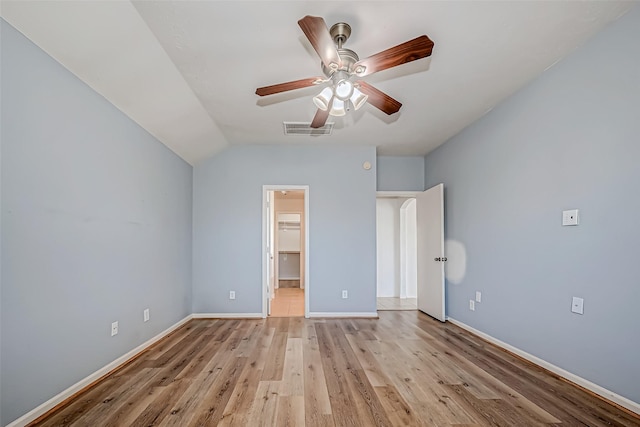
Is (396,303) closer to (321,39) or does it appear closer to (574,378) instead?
(574,378)

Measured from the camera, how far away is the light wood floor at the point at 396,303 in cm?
512

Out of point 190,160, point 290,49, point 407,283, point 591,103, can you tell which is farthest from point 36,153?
point 407,283

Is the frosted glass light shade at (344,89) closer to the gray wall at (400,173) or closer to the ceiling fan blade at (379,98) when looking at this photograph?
the ceiling fan blade at (379,98)

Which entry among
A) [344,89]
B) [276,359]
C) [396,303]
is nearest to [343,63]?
[344,89]

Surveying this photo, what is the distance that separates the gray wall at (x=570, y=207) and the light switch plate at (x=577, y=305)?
0.10 feet

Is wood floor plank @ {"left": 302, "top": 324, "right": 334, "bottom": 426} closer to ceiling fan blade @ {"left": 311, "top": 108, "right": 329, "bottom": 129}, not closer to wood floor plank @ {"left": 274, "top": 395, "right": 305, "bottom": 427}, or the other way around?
wood floor plank @ {"left": 274, "top": 395, "right": 305, "bottom": 427}

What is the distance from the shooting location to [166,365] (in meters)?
2.73

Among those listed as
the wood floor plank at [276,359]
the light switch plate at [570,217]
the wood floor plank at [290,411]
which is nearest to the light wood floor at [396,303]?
the wood floor plank at [276,359]

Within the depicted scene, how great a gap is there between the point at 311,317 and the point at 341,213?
5.34ft

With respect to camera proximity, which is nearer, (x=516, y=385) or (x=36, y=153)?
(x=36, y=153)

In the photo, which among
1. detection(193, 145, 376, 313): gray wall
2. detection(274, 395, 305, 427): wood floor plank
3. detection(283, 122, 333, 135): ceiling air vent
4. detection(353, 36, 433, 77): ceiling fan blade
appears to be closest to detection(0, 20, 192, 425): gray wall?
detection(193, 145, 376, 313): gray wall

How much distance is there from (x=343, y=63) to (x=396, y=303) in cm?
464

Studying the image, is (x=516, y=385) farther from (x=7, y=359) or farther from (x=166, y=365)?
(x=7, y=359)

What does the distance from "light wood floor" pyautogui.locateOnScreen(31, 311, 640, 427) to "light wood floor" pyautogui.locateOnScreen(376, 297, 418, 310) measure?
1.62 meters
